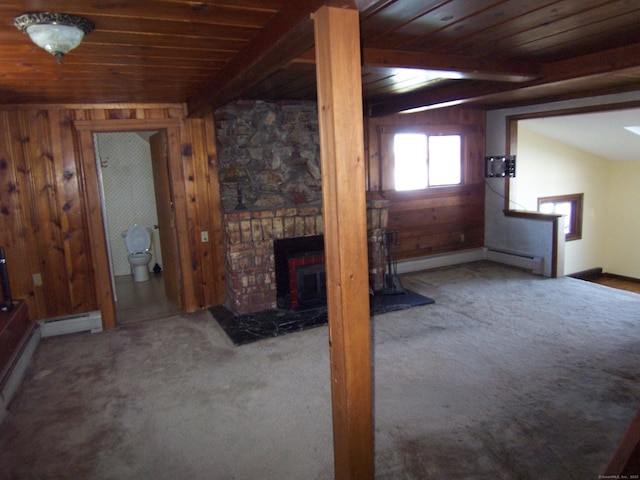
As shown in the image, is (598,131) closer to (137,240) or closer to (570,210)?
(570,210)

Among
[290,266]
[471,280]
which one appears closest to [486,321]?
[471,280]

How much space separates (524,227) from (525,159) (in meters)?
1.32

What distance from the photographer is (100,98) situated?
13.0 ft

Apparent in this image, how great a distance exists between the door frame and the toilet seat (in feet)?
6.25

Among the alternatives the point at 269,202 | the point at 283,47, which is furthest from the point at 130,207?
the point at 283,47

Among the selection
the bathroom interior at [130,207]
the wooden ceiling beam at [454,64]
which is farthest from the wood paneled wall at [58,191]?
the wooden ceiling beam at [454,64]

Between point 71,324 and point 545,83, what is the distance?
490 centimetres

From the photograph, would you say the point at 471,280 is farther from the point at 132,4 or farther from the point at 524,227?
the point at 132,4

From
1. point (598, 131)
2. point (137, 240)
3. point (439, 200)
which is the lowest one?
point (137, 240)

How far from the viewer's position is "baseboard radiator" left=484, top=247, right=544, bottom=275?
5.74 metres

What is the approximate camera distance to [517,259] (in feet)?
20.1

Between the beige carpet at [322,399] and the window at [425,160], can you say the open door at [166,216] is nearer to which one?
the beige carpet at [322,399]

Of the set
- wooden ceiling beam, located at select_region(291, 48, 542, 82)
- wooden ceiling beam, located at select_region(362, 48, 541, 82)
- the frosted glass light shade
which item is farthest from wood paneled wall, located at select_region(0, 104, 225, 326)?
the frosted glass light shade

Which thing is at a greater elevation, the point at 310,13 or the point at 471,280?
the point at 310,13
